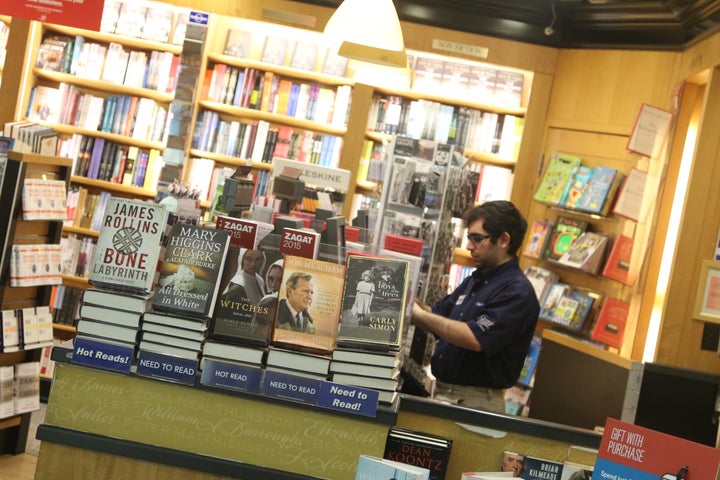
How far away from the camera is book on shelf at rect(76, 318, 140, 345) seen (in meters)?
2.85

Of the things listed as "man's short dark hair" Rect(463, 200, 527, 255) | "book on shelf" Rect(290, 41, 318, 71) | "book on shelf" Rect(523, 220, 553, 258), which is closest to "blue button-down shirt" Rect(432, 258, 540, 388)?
"man's short dark hair" Rect(463, 200, 527, 255)

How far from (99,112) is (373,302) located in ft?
16.3

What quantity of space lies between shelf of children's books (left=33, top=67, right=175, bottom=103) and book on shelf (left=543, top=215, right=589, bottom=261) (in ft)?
9.93

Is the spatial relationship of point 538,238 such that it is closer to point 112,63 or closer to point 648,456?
point 112,63

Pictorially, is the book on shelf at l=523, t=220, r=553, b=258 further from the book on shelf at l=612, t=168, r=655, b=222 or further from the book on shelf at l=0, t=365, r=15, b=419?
the book on shelf at l=0, t=365, r=15, b=419

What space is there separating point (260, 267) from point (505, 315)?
1.16 meters

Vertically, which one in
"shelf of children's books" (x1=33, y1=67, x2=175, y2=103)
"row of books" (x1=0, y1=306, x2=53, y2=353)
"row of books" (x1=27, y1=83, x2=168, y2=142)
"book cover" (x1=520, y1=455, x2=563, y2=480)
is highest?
"shelf of children's books" (x1=33, y1=67, x2=175, y2=103)

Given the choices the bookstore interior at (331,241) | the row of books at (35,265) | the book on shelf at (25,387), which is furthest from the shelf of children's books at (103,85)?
the book on shelf at (25,387)

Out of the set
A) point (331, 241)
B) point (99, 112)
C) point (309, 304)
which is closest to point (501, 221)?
point (331, 241)

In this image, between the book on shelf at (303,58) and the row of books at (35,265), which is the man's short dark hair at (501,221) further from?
the book on shelf at (303,58)

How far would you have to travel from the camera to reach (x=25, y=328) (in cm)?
483

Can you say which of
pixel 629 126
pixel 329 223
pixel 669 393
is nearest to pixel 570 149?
pixel 629 126

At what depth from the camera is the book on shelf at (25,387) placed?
490 centimetres

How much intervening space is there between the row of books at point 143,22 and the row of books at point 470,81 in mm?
1886
